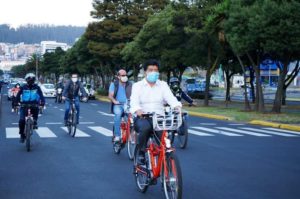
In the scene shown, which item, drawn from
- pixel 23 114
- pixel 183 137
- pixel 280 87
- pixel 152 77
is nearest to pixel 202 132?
pixel 183 137

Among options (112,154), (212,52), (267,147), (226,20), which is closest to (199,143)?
(267,147)

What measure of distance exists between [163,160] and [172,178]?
356mm

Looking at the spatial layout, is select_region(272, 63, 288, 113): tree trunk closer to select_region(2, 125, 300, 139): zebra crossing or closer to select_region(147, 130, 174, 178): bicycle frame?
select_region(2, 125, 300, 139): zebra crossing

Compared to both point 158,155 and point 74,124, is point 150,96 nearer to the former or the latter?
point 158,155

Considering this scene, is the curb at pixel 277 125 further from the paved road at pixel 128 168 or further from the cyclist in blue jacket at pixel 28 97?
the cyclist in blue jacket at pixel 28 97

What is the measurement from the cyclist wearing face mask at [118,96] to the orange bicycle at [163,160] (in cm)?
432

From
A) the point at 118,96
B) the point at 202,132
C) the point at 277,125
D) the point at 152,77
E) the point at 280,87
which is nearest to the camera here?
the point at 152,77

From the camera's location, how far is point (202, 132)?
1852 centimetres

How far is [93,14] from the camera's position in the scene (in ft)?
189

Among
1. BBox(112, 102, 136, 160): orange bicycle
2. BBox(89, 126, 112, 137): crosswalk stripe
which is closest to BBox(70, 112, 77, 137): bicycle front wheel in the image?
BBox(89, 126, 112, 137): crosswalk stripe

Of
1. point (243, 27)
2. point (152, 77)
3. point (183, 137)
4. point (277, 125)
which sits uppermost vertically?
point (243, 27)

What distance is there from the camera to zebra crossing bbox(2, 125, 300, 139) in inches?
Answer: 678

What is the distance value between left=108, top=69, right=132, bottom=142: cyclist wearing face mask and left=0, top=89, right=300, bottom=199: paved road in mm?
769

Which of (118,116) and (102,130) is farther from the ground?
(118,116)
